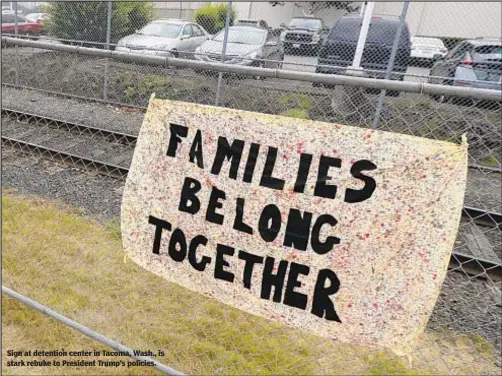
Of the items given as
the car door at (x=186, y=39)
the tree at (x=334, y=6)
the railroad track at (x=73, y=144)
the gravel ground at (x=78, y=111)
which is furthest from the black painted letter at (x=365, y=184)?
the car door at (x=186, y=39)

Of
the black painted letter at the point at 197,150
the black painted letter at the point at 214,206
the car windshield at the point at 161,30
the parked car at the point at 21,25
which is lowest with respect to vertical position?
the parked car at the point at 21,25

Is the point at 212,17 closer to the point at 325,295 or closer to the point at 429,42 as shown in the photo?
the point at 429,42

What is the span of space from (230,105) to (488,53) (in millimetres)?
4750

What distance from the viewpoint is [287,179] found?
178 centimetres

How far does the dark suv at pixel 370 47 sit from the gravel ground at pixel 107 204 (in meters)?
4.14

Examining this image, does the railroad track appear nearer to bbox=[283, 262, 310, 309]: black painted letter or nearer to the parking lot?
the parking lot

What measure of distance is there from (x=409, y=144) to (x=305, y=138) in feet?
1.40

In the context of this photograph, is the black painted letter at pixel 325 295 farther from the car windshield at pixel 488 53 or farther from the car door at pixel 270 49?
the car door at pixel 270 49

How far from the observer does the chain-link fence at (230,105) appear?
281 centimetres

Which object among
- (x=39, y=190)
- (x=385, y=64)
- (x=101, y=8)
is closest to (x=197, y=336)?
(x=39, y=190)

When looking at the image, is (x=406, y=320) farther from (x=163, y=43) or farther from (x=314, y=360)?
(x=163, y=43)

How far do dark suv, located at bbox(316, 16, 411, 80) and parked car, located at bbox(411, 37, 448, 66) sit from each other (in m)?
0.95

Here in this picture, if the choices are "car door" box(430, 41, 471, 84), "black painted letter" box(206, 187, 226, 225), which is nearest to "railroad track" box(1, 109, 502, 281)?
"black painted letter" box(206, 187, 226, 225)

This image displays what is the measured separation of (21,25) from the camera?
701 inches
